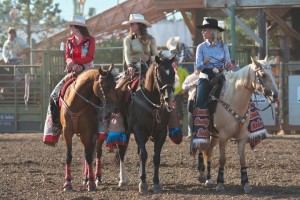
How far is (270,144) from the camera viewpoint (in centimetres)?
1694

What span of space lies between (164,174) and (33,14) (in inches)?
1164

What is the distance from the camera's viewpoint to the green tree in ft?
128

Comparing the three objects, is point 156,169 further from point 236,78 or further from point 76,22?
point 76,22

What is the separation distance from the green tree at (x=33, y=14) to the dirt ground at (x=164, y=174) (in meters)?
22.4

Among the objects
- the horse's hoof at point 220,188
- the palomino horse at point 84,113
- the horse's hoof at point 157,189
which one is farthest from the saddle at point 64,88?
the horse's hoof at point 220,188

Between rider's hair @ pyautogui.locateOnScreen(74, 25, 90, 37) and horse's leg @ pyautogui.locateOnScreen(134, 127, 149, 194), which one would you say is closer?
horse's leg @ pyautogui.locateOnScreen(134, 127, 149, 194)

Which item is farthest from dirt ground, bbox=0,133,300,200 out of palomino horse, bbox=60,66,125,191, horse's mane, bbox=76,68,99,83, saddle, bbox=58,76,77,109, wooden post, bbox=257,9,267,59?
wooden post, bbox=257,9,267,59

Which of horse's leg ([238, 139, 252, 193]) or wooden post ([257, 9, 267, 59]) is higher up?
wooden post ([257, 9, 267, 59])

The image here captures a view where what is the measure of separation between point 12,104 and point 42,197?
13041 mm

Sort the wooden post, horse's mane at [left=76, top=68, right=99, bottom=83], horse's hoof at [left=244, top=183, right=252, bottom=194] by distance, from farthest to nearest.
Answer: the wooden post, horse's mane at [left=76, top=68, right=99, bottom=83], horse's hoof at [left=244, top=183, right=252, bottom=194]

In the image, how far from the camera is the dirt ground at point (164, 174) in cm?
1004

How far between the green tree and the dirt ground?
2244cm

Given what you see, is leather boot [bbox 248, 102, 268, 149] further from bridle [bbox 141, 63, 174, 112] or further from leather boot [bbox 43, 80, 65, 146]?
leather boot [bbox 43, 80, 65, 146]

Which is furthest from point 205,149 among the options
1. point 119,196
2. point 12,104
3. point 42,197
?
point 12,104
